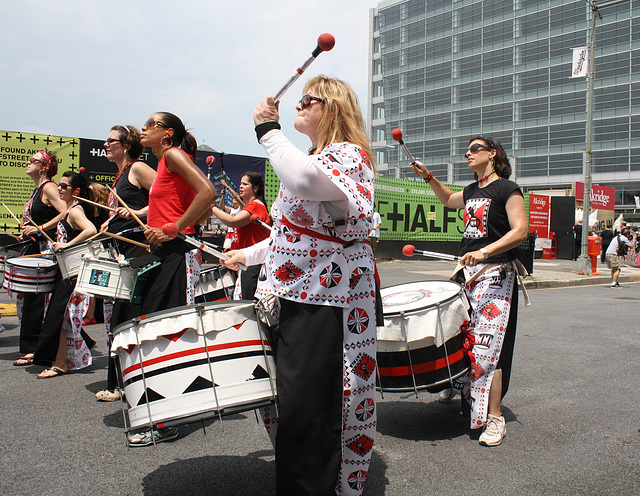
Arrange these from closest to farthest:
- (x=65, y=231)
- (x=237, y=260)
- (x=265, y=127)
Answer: (x=265, y=127) → (x=237, y=260) → (x=65, y=231)

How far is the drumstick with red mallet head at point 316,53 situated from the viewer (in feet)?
7.19

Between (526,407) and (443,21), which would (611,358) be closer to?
(526,407)

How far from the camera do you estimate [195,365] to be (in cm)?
218

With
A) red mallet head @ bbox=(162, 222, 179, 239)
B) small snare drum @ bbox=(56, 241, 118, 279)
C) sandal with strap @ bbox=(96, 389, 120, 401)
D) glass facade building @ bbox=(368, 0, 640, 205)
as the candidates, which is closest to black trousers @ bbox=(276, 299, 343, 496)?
red mallet head @ bbox=(162, 222, 179, 239)

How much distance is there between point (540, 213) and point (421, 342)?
2450 centimetres

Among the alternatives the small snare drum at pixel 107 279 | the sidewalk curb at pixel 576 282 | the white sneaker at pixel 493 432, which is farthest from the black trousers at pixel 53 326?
the sidewalk curb at pixel 576 282

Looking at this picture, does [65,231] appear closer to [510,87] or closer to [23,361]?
[23,361]

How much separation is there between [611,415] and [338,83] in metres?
3.23

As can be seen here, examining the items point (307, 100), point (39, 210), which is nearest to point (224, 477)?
point (307, 100)

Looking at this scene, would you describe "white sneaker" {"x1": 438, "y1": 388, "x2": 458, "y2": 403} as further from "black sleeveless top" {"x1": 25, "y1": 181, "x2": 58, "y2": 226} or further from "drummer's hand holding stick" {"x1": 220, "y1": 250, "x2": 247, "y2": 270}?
"black sleeveless top" {"x1": 25, "y1": 181, "x2": 58, "y2": 226}

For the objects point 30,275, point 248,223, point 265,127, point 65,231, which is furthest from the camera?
point 65,231

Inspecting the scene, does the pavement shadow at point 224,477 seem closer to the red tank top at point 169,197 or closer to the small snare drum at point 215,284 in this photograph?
the small snare drum at point 215,284

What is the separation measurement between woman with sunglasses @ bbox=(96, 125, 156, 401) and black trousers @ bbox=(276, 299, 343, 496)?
1.82m

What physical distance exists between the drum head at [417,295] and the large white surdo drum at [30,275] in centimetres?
314
